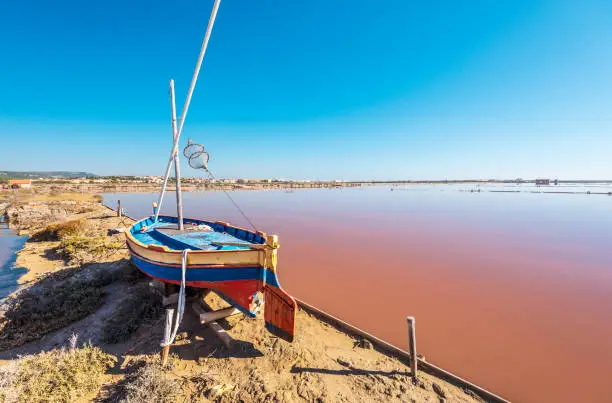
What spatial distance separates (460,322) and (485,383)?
7.16 ft

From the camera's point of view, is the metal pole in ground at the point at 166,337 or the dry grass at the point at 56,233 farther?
the dry grass at the point at 56,233

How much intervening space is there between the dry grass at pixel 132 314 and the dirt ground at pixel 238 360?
0.04m

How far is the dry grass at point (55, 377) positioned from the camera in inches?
165

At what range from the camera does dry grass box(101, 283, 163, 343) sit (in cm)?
613

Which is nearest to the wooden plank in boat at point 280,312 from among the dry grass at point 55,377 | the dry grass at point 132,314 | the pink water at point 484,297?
the pink water at point 484,297

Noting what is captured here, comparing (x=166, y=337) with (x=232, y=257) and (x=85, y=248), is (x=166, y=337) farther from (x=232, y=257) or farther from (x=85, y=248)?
(x=85, y=248)

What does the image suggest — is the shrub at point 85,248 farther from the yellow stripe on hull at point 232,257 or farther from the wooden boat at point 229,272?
the yellow stripe on hull at point 232,257

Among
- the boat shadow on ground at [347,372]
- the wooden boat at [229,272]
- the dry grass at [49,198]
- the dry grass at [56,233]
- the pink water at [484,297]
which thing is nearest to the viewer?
the boat shadow on ground at [347,372]

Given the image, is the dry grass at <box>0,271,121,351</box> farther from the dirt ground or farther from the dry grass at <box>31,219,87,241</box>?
the dry grass at <box>31,219,87,241</box>

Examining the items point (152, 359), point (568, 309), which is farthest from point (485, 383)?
point (152, 359)

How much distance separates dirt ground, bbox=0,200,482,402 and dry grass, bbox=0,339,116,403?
223 millimetres

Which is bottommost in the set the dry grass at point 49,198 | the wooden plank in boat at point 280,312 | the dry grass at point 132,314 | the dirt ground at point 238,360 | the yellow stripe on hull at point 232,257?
the dirt ground at point 238,360

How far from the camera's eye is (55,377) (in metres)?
4.57

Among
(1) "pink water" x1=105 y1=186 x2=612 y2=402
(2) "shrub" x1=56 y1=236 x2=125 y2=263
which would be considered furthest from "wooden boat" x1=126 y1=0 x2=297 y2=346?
(2) "shrub" x1=56 y1=236 x2=125 y2=263
